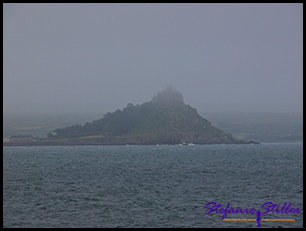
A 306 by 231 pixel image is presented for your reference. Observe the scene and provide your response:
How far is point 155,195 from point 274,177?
26001 millimetres

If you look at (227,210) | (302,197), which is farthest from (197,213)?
(302,197)

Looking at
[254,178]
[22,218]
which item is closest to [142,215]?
[22,218]

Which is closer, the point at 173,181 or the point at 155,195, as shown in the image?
the point at 155,195

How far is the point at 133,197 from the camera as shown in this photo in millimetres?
44562

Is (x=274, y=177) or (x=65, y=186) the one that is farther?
(x=274, y=177)

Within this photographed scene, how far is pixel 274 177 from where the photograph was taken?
208 feet

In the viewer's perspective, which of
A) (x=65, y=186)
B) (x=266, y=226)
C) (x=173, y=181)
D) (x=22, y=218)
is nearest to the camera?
(x=266, y=226)

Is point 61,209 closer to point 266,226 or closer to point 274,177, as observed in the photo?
point 266,226

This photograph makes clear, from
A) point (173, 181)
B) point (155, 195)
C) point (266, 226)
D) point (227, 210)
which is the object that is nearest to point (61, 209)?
point (155, 195)

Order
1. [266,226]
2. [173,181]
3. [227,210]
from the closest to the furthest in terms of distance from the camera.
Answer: [266,226] → [227,210] → [173,181]

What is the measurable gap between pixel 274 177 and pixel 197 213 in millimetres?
31303

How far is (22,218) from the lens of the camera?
34.6 meters

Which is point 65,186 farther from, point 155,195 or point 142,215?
point 142,215

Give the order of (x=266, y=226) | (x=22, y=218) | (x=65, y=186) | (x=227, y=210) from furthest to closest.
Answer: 1. (x=65, y=186)
2. (x=227, y=210)
3. (x=22, y=218)
4. (x=266, y=226)
